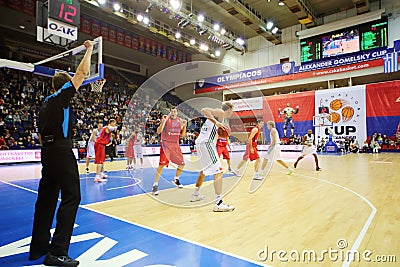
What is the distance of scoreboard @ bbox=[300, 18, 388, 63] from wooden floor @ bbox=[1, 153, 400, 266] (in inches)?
709

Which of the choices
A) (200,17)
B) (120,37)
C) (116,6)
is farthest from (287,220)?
(120,37)

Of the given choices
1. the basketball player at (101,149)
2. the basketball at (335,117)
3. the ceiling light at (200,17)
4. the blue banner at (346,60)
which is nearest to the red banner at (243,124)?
the blue banner at (346,60)

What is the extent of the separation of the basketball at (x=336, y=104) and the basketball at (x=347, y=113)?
42 cm

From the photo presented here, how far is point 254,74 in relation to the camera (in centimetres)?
2438

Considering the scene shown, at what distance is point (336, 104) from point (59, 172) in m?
21.4

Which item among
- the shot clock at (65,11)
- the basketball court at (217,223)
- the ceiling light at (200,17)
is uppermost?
the ceiling light at (200,17)

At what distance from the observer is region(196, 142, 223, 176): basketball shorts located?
13.3 feet

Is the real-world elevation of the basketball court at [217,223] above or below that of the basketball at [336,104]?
below

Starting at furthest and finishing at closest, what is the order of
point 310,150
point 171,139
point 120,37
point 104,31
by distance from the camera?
point 120,37, point 104,31, point 310,150, point 171,139

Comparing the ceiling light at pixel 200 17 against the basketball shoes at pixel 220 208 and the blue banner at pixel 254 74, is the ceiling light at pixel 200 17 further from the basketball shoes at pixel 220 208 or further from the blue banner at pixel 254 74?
the basketball shoes at pixel 220 208

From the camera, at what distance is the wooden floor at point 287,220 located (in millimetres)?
2703

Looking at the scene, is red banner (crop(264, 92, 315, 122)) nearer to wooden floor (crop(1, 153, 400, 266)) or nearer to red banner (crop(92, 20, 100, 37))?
red banner (crop(92, 20, 100, 37))

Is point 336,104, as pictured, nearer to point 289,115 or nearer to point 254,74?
point 289,115

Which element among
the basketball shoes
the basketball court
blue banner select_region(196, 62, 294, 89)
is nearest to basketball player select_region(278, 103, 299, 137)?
blue banner select_region(196, 62, 294, 89)
